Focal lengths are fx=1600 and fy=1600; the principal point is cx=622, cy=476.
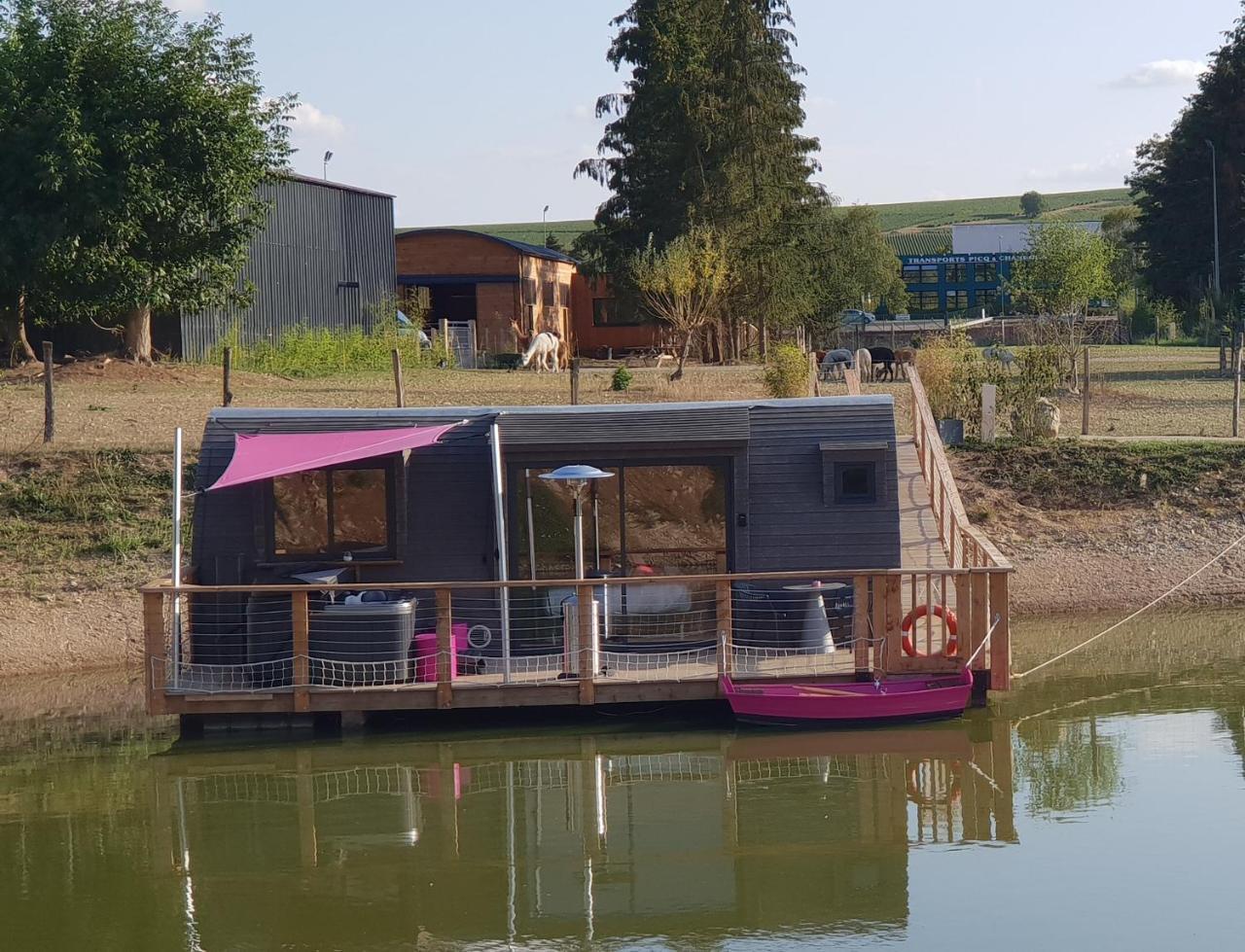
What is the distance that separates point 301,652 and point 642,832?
344 centimetres

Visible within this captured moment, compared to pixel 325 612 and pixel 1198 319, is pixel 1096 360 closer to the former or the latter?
pixel 1198 319

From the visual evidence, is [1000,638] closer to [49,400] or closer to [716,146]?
[49,400]

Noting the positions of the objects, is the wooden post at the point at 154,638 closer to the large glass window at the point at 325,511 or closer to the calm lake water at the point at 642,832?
the calm lake water at the point at 642,832

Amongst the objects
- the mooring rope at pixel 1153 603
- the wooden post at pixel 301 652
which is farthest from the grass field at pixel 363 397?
the wooden post at pixel 301 652

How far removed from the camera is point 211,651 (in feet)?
46.0

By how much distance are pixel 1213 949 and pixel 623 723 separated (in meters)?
6.06

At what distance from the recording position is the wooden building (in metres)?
44.7

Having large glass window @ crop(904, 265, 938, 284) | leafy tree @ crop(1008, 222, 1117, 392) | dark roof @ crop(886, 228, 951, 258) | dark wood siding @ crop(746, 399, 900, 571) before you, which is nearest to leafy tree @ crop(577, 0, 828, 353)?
leafy tree @ crop(1008, 222, 1117, 392)

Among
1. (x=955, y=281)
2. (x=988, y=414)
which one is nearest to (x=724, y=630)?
(x=988, y=414)

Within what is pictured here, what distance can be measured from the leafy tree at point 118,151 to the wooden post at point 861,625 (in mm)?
16484

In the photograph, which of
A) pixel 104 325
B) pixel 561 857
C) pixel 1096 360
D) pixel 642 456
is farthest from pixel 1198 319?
pixel 561 857

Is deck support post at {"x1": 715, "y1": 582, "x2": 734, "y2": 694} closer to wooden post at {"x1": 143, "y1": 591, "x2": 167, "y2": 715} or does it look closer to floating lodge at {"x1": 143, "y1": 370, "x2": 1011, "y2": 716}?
floating lodge at {"x1": 143, "y1": 370, "x2": 1011, "y2": 716}

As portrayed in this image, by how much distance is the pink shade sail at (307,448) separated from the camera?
13.2 metres

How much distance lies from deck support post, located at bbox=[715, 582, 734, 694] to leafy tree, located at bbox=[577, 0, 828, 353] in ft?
82.1
